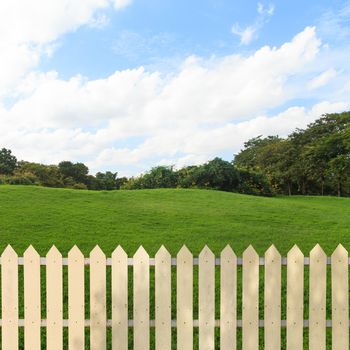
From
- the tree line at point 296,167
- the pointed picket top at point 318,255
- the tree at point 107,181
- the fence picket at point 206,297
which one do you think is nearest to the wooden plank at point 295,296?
the pointed picket top at point 318,255

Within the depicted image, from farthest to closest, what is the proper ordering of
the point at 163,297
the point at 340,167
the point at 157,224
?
the point at 340,167
the point at 157,224
the point at 163,297

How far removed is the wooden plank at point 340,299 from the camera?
4.68 meters

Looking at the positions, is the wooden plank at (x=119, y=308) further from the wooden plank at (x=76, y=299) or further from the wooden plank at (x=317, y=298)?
the wooden plank at (x=317, y=298)

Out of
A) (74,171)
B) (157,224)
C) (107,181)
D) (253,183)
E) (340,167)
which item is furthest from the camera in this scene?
(74,171)

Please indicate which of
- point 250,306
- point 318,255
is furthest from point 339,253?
point 250,306

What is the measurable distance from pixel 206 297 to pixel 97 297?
1191 mm

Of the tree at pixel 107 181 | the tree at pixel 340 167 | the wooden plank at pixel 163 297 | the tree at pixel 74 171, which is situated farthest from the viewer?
the tree at pixel 74 171

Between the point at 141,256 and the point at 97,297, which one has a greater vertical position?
the point at 141,256

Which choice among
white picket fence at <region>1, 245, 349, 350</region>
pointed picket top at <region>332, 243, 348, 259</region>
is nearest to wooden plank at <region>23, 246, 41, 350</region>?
white picket fence at <region>1, 245, 349, 350</region>

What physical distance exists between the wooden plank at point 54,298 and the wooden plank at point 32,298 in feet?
0.39

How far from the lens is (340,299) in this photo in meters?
4.72

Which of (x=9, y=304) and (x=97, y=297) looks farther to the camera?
(x=9, y=304)

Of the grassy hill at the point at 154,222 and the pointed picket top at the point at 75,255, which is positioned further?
the grassy hill at the point at 154,222

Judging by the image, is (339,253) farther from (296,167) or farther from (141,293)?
(296,167)
